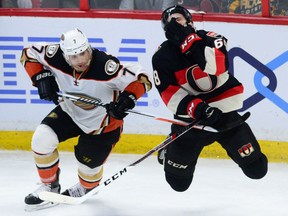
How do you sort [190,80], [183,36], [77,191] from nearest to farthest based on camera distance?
[183,36] < [190,80] < [77,191]

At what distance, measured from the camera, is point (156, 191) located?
4445 millimetres

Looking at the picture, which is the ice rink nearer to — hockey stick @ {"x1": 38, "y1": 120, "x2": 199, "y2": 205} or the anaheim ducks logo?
hockey stick @ {"x1": 38, "y1": 120, "x2": 199, "y2": 205}

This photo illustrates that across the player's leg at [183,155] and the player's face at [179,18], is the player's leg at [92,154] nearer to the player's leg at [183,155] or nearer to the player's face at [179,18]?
the player's leg at [183,155]

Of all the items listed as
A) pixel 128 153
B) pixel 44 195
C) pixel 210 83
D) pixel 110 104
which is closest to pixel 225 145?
pixel 210 83

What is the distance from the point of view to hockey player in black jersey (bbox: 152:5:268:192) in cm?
359

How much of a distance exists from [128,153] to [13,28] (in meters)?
1.06

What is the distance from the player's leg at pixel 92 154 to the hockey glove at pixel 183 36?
765mm

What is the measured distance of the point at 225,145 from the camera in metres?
3.89

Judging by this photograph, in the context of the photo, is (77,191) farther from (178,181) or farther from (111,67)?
(111,67)

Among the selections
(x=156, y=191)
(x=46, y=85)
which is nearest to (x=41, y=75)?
(x=46, y=85)

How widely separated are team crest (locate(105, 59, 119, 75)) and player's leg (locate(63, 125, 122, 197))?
1.17 ft

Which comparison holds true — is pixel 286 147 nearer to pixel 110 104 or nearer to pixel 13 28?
pixel 110 104

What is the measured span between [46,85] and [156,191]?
3.04 feet

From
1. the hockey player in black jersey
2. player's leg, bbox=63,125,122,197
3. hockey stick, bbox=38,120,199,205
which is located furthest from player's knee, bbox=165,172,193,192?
player's leg, bbox=63,125,122,197
